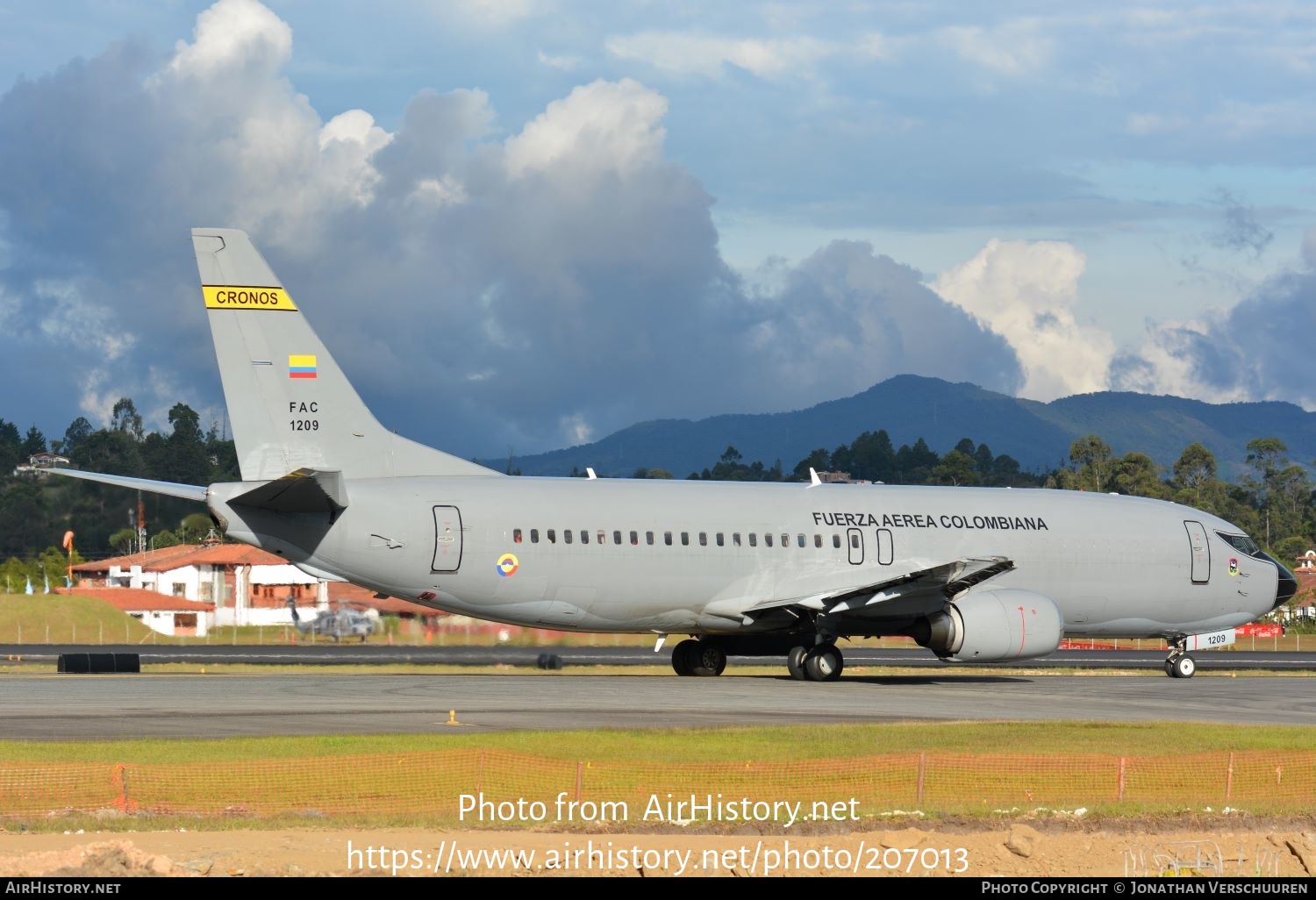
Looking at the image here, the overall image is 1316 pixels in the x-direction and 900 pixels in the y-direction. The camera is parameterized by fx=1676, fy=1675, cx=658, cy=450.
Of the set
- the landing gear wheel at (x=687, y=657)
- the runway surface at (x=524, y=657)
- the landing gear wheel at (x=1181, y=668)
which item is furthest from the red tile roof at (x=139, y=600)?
the landing gear wheel at (x=1181, y=668)

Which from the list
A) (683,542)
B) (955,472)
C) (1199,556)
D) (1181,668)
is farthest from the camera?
(955,472)

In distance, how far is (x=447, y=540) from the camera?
3281cm

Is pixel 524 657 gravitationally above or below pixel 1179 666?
below

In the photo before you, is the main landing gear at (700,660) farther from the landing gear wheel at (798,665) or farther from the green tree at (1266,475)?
the green tree at (1266,475)

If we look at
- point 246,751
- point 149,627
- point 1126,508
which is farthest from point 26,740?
point 149,627

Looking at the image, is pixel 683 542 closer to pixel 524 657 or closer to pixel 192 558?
pixel 524 657

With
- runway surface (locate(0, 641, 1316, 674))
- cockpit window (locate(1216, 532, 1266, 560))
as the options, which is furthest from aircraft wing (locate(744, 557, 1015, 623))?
runway surface (locate(0, 641, 1316, 674))

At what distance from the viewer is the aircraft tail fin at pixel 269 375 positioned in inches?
1268

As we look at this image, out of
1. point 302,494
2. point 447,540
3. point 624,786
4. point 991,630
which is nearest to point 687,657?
point 991,630

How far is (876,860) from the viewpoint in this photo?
46.4 feet

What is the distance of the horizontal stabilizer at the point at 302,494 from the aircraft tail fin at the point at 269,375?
0.51m

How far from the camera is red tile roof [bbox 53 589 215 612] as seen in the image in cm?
7850

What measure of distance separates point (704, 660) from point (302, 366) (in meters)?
11.6
